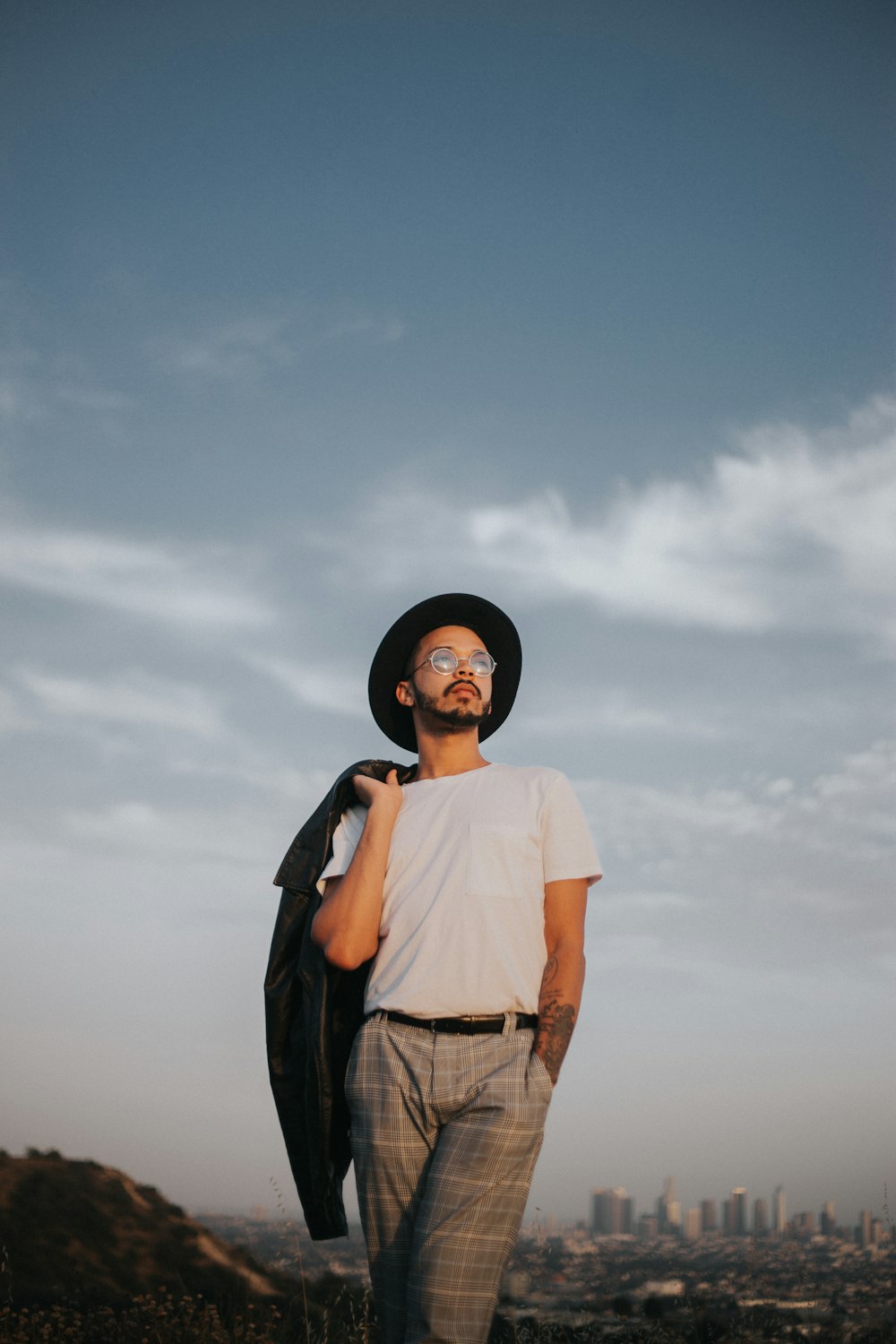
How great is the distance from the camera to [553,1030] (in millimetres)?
3250

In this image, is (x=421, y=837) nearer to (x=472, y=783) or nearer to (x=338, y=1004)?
(x=472, y=783)

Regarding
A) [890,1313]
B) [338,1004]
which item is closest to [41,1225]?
[890,1313]

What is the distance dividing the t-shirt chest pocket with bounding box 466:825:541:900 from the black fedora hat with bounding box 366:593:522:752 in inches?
35.1

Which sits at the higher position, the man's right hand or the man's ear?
the man's ear

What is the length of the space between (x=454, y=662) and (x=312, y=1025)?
140 cm

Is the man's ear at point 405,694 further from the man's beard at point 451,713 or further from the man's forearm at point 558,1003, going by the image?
the man's forearm at point 558,1003

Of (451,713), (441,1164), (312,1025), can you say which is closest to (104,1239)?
(312,1025)

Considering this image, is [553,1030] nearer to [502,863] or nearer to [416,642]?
[502,863]

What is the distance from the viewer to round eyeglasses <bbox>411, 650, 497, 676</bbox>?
13.3ft

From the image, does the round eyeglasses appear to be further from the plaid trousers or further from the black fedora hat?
the plaid trousers

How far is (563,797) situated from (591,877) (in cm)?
29

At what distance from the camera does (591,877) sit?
11.7ft

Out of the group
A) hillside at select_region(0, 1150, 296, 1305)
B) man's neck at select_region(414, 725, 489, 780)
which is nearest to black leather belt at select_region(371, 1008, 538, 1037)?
man's neck at select_region(414, 725, 489, 780)

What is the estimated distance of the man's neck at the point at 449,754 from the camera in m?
4.02
